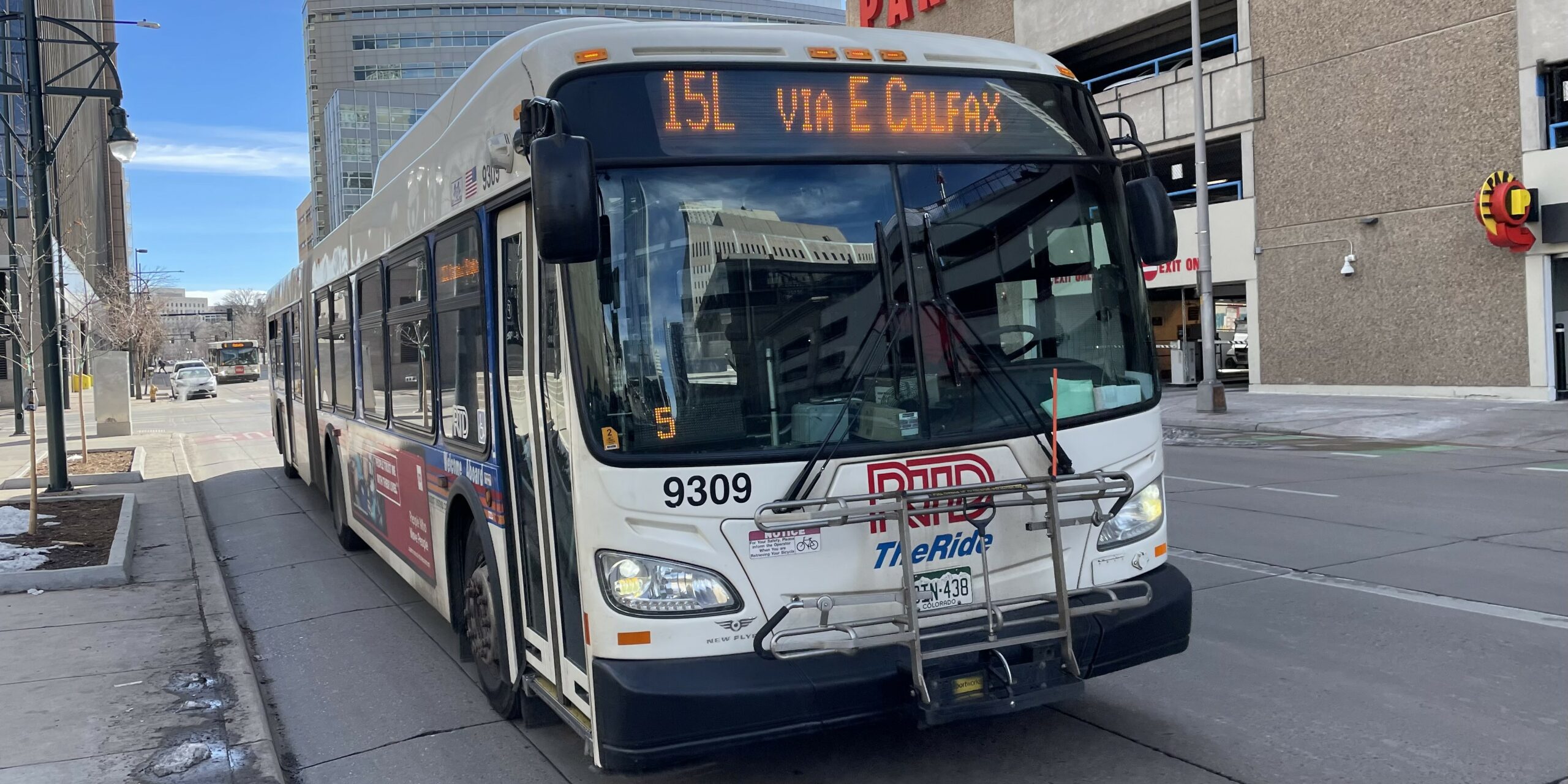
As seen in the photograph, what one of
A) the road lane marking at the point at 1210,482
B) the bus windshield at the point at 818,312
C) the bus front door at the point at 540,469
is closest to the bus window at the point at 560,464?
the bus front door at the point at 540,469

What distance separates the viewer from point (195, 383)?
53094 mm

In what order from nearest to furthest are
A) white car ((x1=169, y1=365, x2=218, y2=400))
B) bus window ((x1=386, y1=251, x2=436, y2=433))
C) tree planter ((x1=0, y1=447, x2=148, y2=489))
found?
bus window ((x1=386, y1=251, x2=436, y2=433)) < tree planter ((x1=0, y1=447, x2=148, y2=489)) < white car ((x1=169, y1=365, x2=218, y2=400))

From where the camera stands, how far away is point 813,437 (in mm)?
4105

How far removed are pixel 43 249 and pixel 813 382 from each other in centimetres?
1406

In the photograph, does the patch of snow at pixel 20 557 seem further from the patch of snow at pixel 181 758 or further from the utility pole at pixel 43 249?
the patch of snow at pixel 181 758

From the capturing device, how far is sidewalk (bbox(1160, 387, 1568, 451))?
16594 millimetres

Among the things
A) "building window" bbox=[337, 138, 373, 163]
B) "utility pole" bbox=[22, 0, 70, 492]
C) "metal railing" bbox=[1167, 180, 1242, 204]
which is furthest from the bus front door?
"building window" bbox=[337, 138, 373, 163]

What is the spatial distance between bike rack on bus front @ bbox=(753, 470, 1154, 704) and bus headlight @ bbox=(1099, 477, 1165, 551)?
26 cm

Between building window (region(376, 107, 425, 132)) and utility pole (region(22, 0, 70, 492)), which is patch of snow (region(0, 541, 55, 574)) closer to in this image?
utility pole (region(22, 0, 70, 492))

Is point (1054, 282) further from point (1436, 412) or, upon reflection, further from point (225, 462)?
point (225, 462)

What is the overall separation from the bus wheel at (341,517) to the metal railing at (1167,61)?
21.7m

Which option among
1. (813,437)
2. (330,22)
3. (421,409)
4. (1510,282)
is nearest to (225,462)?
(421,409)

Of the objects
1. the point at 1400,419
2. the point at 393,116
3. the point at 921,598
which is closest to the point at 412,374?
the point at 921,598

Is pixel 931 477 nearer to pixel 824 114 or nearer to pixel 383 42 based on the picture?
pixel 824 114
